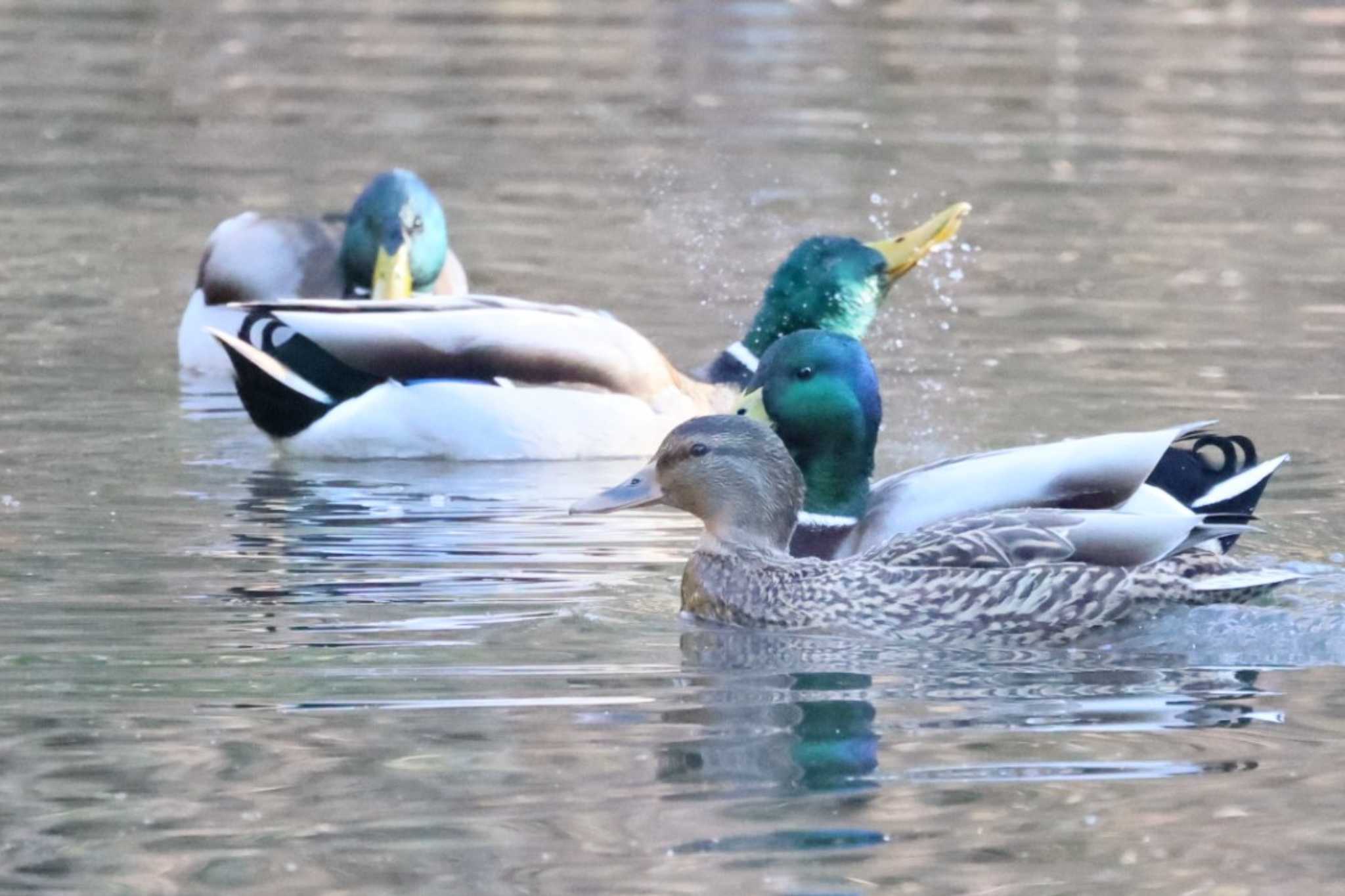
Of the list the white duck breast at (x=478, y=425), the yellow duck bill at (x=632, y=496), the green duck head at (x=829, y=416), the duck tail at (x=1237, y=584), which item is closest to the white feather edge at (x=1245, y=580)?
the duck tail at (x=1237, y=584)

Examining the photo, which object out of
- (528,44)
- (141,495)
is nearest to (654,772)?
(141,495)

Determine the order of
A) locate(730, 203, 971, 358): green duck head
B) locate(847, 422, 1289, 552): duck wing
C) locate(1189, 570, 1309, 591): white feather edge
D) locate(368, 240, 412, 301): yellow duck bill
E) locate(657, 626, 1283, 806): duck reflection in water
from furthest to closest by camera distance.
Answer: locate(368, 240, 412, 301): yellow duck bill
locate(730, 203, 971, 358): green duck head
locate(847, 422, 1289, 552): duck wing
locate(1189, 570, 1309, 591): white feather edge
locate(657, 626, 1283, 806): duck reflection in water

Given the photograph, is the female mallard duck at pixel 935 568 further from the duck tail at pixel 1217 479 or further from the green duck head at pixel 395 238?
the green duck head at pixel 395 238

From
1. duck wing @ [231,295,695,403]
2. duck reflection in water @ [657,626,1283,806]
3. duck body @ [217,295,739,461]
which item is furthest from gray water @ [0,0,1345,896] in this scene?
duck wing @ [231,295,695,403]

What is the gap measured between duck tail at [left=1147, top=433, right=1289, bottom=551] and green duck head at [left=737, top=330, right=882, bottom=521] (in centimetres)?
80

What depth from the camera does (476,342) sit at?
33.9 feet

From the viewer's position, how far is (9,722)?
6.52m

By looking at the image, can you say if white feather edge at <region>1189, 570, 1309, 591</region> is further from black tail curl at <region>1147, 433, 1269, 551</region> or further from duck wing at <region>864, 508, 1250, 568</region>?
black tail curl at <region>1147, 433, 1269, 551</region>

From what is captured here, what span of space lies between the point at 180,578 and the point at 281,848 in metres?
2.72

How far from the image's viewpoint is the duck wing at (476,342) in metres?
10.2

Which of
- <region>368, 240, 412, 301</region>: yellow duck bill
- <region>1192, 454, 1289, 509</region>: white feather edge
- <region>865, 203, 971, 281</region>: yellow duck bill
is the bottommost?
<region>1192, 454, 1289, 509</region>: white feather edge

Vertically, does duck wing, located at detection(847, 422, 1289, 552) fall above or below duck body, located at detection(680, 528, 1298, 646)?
above

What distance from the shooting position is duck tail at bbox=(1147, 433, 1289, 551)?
26.3 feet

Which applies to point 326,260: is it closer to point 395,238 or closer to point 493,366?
point 395,238
